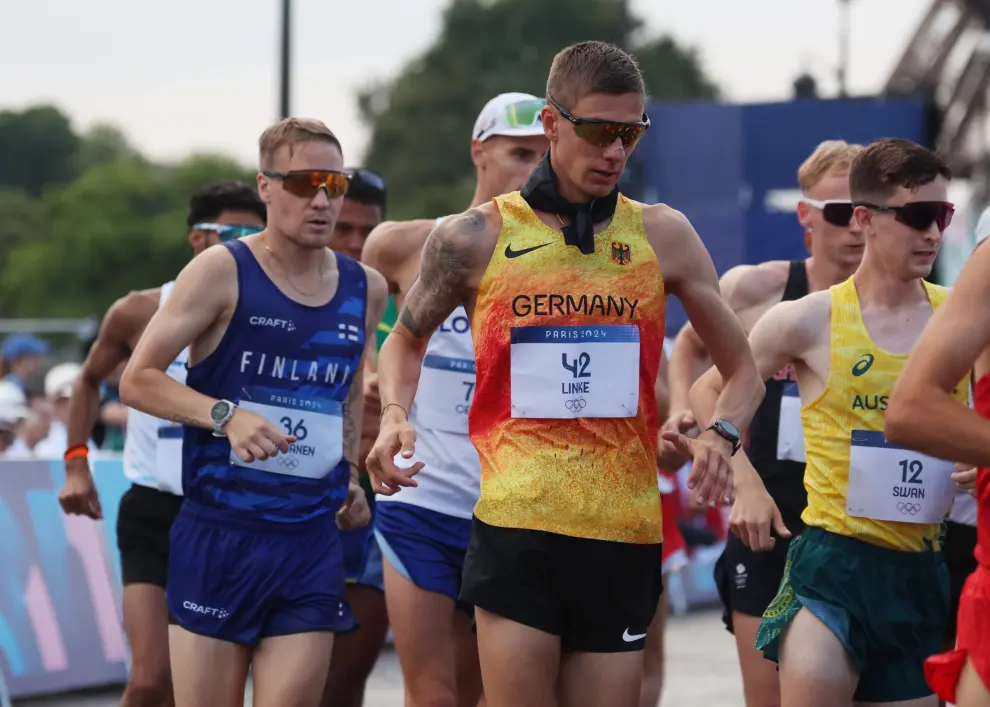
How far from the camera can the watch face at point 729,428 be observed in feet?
15.9

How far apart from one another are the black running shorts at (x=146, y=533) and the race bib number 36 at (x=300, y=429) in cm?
139

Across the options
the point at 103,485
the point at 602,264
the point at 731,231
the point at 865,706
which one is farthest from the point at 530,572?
the point at 731,231

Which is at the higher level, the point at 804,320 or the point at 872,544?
the point at 804,320

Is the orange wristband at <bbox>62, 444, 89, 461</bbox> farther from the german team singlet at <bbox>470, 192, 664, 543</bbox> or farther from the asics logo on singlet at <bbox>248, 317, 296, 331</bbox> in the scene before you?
the german team singlet at <bbox>470, 192, 664, 543</bbox>

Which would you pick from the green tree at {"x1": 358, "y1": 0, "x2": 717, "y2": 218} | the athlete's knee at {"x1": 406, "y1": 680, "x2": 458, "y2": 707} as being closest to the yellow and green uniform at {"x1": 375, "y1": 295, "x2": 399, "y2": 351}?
the athlete's knee at {"x1": 406, "y1": 680, "x2": 458, "y2": 707}

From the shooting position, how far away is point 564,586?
4719 mm

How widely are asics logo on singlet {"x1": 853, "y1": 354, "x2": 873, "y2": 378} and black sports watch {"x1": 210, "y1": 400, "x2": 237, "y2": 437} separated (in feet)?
6.25

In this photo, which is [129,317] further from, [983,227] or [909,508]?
[983,227]

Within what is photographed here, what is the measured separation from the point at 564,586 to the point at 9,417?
26.6ft

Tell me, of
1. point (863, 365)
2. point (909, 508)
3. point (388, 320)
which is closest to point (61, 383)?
point (388, 320)

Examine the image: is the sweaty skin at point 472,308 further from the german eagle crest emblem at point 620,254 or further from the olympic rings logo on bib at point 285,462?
the olympic rings logo on bib at point 285,462

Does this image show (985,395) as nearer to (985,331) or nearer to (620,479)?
(985,331)

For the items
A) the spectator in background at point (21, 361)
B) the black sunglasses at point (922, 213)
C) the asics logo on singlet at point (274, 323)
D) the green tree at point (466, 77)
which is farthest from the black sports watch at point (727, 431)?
the green tree at point (466, 77)

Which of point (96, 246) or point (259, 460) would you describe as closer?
point (259, 460)
